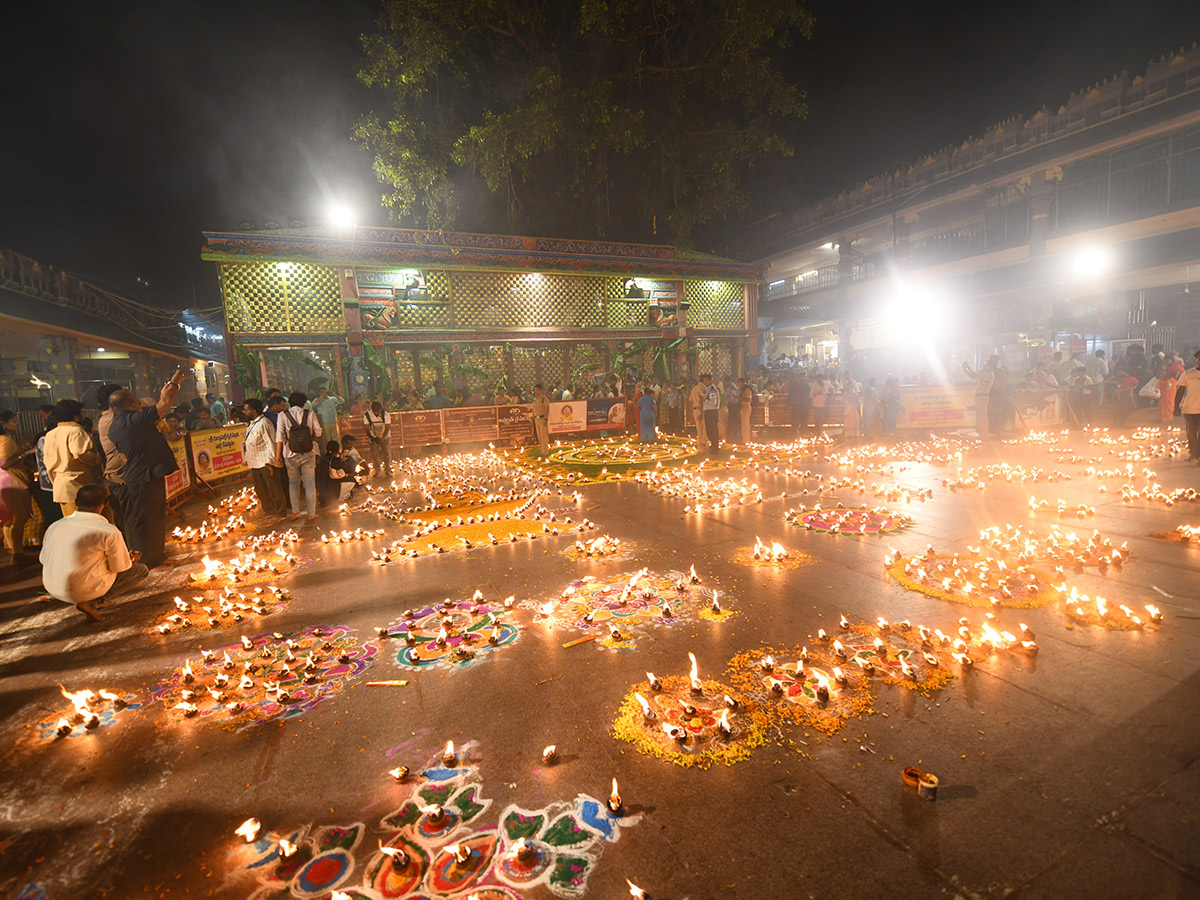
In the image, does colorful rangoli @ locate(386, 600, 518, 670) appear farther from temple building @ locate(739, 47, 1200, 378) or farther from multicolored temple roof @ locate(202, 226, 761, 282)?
temple building @ locate(739, 47, 1200, 378)

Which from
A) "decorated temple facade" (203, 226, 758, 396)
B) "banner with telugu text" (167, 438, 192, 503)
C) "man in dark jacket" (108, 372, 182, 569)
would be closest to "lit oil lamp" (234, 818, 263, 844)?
"man in dark jacket" (108, 372, 182, 569)

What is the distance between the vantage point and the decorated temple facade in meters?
17.5

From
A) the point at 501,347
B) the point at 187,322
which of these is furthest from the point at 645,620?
the point at 187,322

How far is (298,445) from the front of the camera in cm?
816

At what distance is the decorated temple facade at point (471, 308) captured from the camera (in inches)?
690

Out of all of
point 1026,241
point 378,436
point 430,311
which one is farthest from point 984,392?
point 430,311

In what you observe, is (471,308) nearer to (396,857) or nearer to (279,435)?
(279,435)

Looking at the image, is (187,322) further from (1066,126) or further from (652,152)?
(1066,126)

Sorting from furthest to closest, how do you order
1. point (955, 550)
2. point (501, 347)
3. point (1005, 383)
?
point (501, 347), point (1005, 383), point (955, 550)

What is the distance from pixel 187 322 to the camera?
110 ft

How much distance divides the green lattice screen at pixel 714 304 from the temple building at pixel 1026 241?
16.8 ft

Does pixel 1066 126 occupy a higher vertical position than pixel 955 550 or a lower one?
higher

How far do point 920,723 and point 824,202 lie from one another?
1165 inches

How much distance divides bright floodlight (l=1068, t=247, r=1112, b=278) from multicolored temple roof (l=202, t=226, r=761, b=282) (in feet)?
36.2
